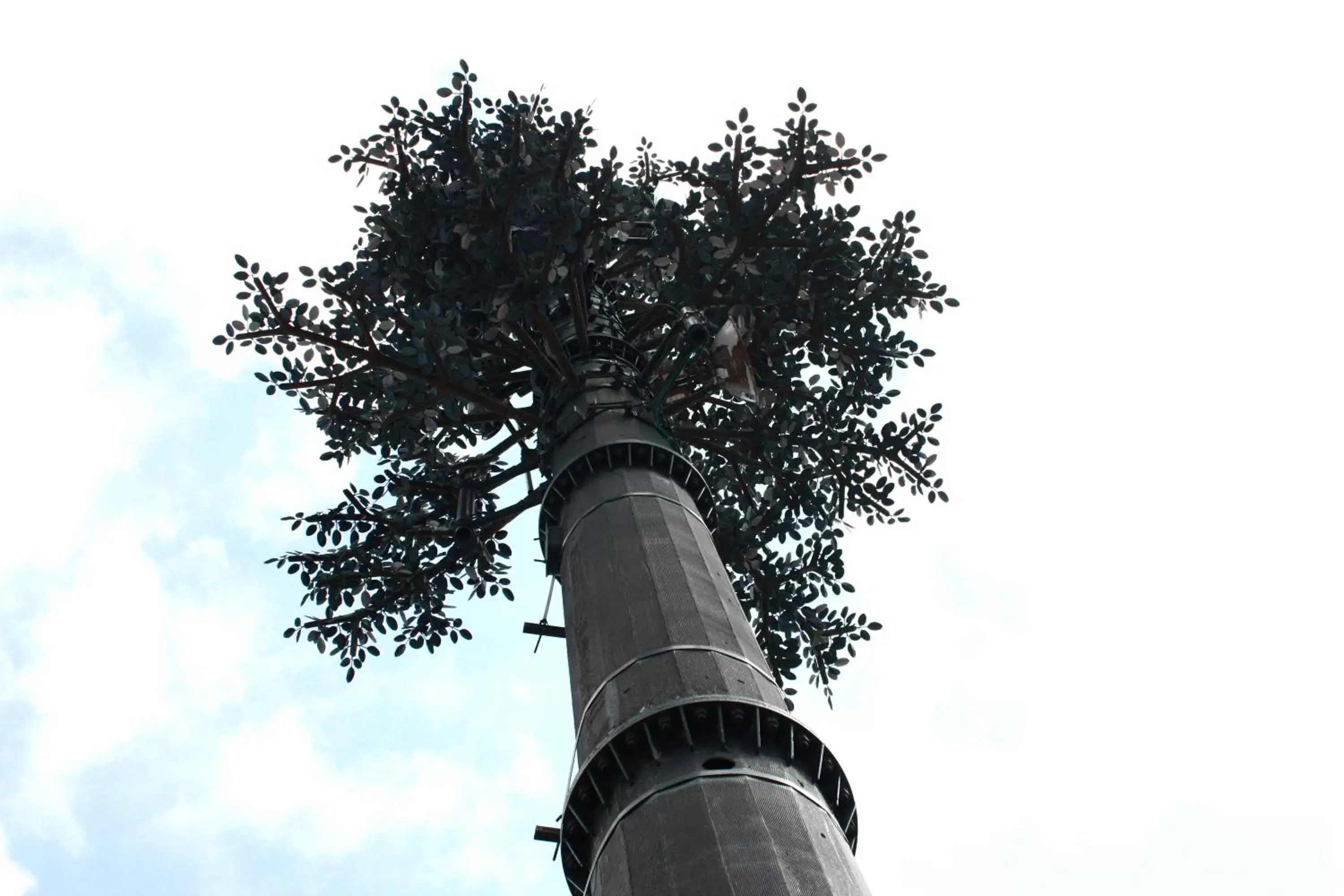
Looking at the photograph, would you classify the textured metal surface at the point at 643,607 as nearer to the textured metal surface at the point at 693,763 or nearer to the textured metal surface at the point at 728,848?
the textured metal surface at the point at 693,763

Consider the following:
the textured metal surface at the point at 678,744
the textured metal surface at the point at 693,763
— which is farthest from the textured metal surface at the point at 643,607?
the textured metal surface at the point at 693,763

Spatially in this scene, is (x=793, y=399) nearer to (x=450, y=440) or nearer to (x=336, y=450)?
(x=450, y=440)

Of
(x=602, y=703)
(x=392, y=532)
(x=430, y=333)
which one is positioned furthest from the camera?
(x=392, y=532)

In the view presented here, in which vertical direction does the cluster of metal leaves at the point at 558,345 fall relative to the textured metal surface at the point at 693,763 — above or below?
above

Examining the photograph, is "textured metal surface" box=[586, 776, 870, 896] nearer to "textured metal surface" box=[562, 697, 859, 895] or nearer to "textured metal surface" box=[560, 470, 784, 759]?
"textured metal surface" box=[562, 697, 859, 895]

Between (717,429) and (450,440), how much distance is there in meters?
2.77

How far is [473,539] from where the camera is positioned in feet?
30.8

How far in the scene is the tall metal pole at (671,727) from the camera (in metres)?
4.62

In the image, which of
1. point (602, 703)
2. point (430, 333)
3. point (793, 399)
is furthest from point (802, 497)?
point (602, 703)

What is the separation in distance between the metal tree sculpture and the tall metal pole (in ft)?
0.30

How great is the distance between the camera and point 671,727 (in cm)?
527

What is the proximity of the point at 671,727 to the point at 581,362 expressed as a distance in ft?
16.3

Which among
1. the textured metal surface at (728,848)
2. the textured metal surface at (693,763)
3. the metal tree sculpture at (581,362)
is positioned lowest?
the textured metal surface at (728,848)

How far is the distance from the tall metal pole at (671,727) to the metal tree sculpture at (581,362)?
0.09 m
